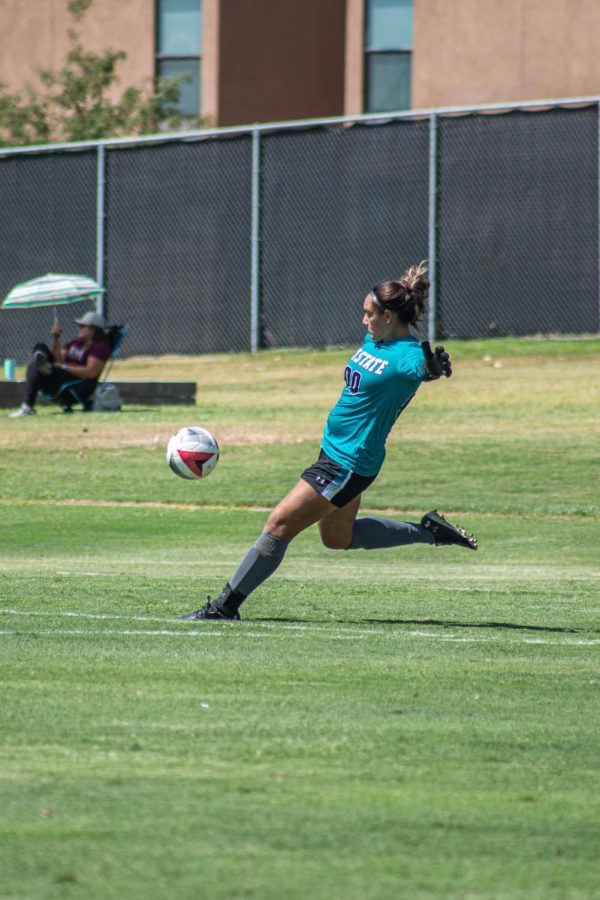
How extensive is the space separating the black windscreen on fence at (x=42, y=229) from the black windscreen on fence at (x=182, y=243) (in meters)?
0.57

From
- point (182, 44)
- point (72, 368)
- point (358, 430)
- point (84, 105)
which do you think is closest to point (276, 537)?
point (358, 430)

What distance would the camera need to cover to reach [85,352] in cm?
2383

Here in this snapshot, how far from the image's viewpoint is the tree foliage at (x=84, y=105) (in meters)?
37.0

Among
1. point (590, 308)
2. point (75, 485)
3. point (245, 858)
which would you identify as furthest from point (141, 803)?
point (590, 308)

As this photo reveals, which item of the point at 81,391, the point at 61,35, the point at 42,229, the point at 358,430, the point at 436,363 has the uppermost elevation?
the point at 61,35

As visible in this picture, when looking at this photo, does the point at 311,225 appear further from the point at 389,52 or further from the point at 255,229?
A: the point at 389,52

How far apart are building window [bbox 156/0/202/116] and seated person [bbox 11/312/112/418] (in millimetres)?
15179

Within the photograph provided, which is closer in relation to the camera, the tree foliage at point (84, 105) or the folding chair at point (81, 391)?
the folding chair at point (81, 391)

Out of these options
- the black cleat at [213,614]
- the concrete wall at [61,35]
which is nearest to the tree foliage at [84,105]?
the concrete wall at [61,35]

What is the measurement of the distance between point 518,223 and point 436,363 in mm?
19982

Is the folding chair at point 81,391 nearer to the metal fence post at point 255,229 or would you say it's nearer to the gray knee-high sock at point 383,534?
the metal fence post at point 255,229

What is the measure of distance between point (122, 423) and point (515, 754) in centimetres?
1756

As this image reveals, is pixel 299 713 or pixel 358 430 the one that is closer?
pixel 299 713

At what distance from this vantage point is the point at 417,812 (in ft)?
16.7
